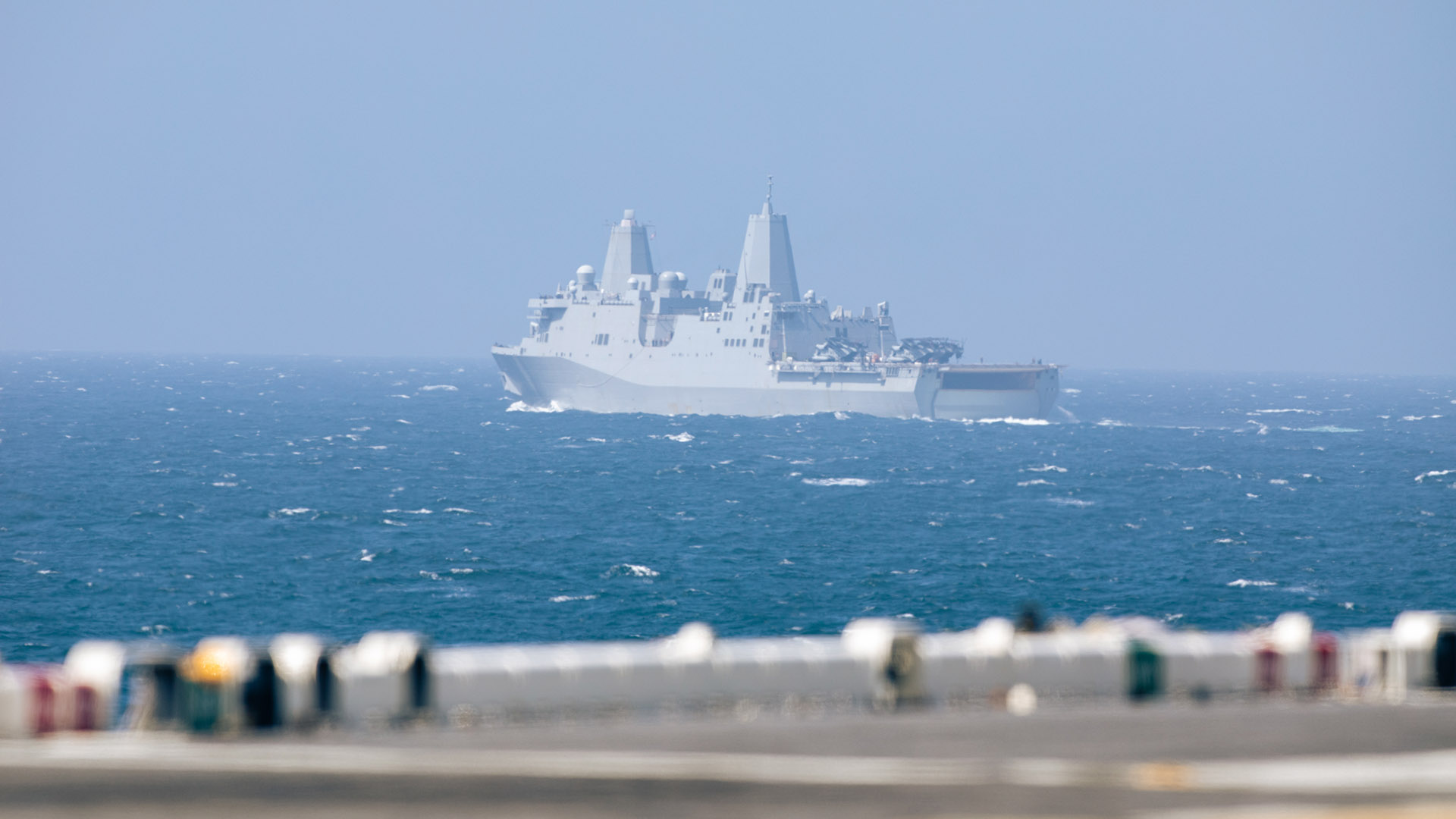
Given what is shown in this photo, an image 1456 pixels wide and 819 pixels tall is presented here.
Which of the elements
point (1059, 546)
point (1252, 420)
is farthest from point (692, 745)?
point (1252, 420)

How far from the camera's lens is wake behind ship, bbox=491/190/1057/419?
103688 mm

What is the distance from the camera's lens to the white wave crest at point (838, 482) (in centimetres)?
6519

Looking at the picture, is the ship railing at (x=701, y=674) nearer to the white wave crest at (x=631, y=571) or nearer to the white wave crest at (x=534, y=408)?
the white wave crest at (x=631, y=571)

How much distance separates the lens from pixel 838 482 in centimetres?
6656

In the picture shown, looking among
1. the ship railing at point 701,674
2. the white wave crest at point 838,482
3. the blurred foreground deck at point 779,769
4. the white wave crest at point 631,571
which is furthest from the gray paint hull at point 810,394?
the blurred foreground deck at point 779,769

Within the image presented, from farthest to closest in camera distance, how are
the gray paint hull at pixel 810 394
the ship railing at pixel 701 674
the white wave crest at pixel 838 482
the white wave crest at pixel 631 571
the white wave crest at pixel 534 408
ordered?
the white wave crest at pixel 534 408, the gray paint hull at pixel 810 394, the white wave crest at pixel 838 482, the white wave crest at pixel 631 571, the ship railing at pixel 701 674

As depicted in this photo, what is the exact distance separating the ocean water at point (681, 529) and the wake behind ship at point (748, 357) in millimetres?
4852

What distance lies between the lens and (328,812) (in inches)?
349

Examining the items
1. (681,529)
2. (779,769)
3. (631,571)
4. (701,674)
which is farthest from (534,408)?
(779,769)

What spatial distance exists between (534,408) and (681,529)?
2788 inches

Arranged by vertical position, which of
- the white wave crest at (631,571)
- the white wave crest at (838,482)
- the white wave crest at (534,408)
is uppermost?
the white wave crest at (534,408)

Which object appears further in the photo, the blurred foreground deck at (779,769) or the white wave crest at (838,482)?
the white wave crest at (838,482)

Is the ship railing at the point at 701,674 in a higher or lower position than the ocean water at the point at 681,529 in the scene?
higher

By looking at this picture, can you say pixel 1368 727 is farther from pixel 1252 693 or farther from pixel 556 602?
pixel 556 602
